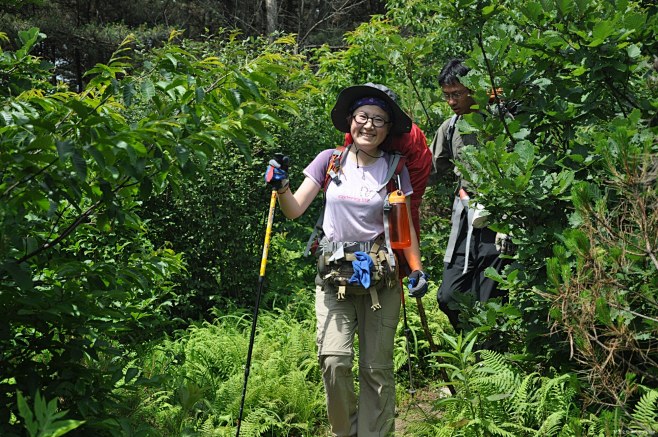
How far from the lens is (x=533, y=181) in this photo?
405 cm

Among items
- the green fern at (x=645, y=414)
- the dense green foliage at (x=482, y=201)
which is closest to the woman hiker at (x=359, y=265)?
the dense green foliage at (x=482, y=201)

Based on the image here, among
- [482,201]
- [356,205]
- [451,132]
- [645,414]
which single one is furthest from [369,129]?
[645,414]

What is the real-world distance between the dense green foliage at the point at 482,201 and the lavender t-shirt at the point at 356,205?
75 centimetres

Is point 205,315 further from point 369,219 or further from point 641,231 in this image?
point 641,231

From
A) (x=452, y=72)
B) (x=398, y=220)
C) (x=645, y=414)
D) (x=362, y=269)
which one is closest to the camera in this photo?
(x=645, y=414)

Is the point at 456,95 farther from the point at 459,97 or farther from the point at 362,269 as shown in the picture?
the point at 362,269

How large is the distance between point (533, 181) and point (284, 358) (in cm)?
302

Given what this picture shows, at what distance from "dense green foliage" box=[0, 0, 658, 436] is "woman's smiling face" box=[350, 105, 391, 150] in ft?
2.24

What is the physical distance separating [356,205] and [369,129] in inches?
19.1

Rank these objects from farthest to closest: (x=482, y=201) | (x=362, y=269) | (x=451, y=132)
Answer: (x=451, y=132)
(x=362, y=269)
(x=482, y=201)

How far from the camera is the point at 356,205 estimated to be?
15.5 ft

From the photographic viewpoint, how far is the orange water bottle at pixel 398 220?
470cm

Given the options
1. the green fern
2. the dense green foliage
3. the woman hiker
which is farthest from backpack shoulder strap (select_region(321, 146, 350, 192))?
the green fern

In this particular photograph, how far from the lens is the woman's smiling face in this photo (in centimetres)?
480
